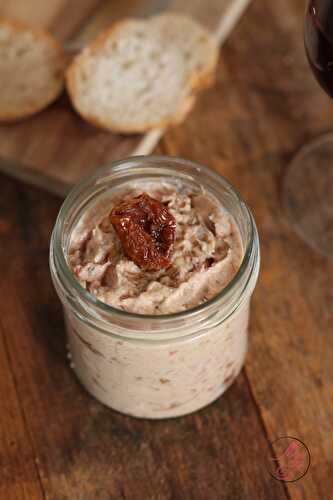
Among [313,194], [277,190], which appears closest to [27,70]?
[277,190]

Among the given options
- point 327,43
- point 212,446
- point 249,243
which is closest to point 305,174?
point 327,43

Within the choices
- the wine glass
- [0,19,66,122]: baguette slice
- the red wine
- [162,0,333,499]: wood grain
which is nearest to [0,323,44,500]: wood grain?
[162,0,333,499]: wood grain

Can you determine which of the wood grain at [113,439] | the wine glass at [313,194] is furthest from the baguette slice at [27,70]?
the wine glass at [313,194]

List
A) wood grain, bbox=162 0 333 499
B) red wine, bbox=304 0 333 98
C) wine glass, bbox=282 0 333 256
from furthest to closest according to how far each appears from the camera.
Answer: wine glass, bbox=282 0 333 256, wood grain, bbox=162 0 333 499, red wine, bbox=304 0 333 98

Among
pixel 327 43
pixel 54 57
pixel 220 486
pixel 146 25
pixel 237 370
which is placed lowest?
pixel 220 486

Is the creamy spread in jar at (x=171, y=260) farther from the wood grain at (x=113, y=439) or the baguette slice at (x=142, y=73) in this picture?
the baguette slice at (x=142, y=73)

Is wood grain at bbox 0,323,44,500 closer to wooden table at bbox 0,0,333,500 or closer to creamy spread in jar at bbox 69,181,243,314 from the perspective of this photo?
wooden table at bbox 0,0,333,500

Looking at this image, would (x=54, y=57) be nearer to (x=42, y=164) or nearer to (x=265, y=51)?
(x=42, y=164)
